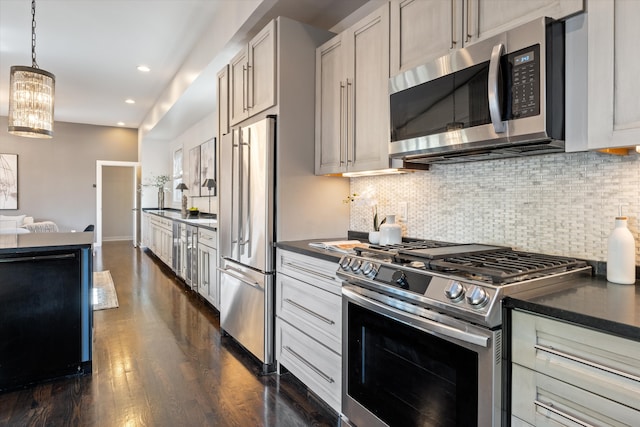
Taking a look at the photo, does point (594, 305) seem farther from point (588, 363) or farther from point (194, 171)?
point (194, 171)

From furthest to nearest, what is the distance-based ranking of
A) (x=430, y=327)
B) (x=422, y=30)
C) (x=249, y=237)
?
1. (x=249, y=237)
2. (x=422, y=30)
3. (x=430, y=327)

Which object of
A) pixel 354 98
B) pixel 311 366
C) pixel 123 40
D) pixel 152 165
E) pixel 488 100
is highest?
pixel 123 40

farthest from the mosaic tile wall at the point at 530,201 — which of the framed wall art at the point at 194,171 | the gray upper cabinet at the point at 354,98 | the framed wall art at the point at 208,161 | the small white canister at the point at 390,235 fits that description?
the framed wall art at the point at 194,171

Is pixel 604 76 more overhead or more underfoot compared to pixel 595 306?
more overhead

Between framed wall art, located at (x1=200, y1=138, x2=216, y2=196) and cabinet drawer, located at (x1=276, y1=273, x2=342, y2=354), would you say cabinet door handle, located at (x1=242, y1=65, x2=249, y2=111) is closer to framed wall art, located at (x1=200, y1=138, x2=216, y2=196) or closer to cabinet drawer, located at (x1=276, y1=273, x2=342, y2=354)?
cabinet drawer, located at (x1=276, y1=273, x2=342, y2=354)

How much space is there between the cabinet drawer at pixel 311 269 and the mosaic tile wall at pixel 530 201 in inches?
26.6

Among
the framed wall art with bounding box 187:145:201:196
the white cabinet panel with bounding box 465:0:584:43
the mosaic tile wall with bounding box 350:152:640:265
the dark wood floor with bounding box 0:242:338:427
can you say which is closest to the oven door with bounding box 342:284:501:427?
the dark wood floor with bounding box 0:242:338:427

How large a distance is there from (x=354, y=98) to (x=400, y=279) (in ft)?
4.19

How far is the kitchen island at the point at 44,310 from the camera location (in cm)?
239

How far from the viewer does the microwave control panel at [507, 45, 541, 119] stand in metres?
1.40

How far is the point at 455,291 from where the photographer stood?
52.0 inches

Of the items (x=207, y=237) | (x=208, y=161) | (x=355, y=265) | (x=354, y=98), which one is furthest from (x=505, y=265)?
(x=208, y=161)

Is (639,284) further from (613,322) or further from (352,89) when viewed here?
(352,89)

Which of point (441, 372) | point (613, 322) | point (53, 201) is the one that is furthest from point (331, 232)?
point (53, 201)
